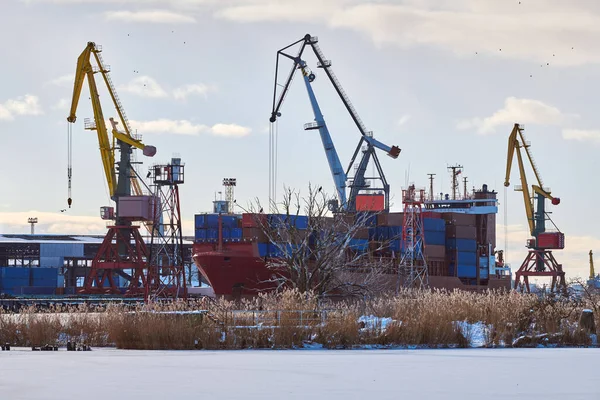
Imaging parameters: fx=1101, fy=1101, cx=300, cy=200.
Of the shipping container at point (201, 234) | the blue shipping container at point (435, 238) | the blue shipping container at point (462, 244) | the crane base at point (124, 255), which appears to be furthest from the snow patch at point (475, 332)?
the blue shipping container at point (462, 244)

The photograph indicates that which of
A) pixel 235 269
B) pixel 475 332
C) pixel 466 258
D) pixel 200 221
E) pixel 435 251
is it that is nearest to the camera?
pixel 475 332

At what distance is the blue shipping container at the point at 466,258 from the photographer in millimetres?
103438

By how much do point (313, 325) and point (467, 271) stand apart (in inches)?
2880

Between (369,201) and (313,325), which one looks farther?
(369,201)

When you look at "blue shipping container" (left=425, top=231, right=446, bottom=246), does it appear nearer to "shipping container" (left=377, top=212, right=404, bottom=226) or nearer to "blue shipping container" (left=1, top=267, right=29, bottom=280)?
"shipping container" (left=377, top=212, right=404, bottom=226)

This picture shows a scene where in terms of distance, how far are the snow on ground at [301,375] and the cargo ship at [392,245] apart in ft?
152

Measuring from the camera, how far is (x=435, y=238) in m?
102

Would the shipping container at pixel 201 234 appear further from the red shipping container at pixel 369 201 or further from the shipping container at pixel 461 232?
the shipping container at pixel 461 232

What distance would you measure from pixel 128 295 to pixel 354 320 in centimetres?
7066

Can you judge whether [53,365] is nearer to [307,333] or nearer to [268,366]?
[268,366]

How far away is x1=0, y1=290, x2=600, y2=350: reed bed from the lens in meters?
32.3

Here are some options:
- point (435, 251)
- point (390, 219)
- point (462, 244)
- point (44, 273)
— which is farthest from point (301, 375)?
point (44, 273)

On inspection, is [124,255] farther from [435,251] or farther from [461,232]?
[461,232]

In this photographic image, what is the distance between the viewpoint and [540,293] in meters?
37.5
